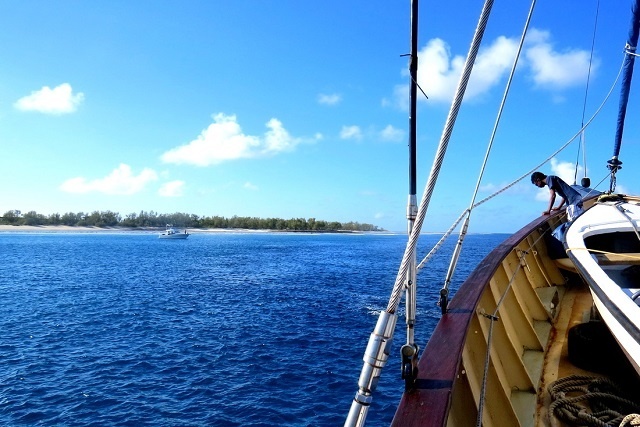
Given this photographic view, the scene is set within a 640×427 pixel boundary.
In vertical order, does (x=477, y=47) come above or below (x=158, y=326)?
above

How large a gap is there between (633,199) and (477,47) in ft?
21.6

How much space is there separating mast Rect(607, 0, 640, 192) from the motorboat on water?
411cm

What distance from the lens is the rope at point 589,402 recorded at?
341 cm

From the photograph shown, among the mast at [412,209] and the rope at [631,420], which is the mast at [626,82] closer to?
the rope at [631,420]

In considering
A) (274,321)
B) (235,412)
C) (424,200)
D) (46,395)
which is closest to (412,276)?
(424,200)

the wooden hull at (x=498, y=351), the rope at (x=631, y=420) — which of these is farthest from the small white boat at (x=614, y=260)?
the wooden hull at (x=498, y=351)

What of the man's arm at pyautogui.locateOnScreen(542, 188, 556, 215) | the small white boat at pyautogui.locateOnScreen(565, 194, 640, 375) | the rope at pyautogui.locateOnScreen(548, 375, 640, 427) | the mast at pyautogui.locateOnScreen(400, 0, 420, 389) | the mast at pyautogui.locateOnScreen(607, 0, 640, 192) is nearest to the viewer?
the mast at pyautogui.locateOnScreen(400, 0, 420, 389)

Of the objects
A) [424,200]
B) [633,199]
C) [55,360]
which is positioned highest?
[633,199]

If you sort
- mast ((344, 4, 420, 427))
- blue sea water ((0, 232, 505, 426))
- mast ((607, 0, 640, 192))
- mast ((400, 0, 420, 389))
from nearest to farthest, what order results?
1. mast ((344, 4, 420, 427))
2. mast ((400, 0, 420, 389))
3. mast ((607, 0, 640, 192))
4. blue sea water ((0, 232, 505, 426))

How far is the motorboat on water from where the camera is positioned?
6.69ft

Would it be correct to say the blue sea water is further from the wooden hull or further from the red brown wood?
the red brown wood

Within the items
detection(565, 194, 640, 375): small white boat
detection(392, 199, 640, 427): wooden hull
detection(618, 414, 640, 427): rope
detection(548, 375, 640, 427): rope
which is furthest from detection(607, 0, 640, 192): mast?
detection(618, 414, 640, 427): rope

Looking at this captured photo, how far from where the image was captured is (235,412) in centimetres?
1056

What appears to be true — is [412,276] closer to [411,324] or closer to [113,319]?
[411,324]
